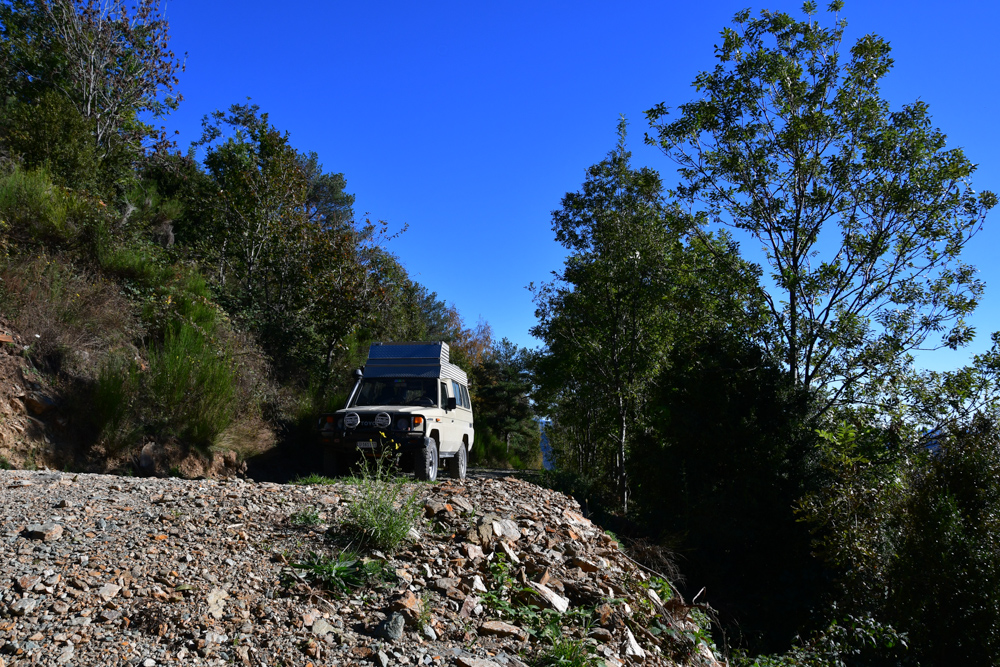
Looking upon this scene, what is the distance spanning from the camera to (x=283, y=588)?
410 centimetres

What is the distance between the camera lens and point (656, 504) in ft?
39.8

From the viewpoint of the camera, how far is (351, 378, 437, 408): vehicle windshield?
11.2m

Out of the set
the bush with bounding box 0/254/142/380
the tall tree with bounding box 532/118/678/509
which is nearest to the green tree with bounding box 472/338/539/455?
the tall tree with bounding box 532/118/678/509

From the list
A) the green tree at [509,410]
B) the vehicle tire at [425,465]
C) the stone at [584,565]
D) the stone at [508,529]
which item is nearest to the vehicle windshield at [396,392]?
the vehicle tire at [425,465]

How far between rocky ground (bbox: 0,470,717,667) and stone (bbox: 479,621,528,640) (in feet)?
0.04

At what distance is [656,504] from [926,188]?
295 inches

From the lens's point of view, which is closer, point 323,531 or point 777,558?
point 323,531

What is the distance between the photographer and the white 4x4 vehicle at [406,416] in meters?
9.73

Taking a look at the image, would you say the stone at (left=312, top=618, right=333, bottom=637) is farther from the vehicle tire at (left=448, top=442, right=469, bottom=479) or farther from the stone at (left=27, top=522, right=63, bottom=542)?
the vehicle tire at (left=448, top=442, right=469, bottom=479)

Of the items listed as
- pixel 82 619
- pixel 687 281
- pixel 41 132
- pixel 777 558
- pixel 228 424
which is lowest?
pixel 777 558

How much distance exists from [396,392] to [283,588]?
24.0 ft

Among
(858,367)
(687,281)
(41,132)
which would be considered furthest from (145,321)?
(858,367)

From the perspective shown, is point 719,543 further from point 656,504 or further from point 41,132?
point 41,132

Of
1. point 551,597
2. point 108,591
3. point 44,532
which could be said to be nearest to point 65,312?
point 44,532
